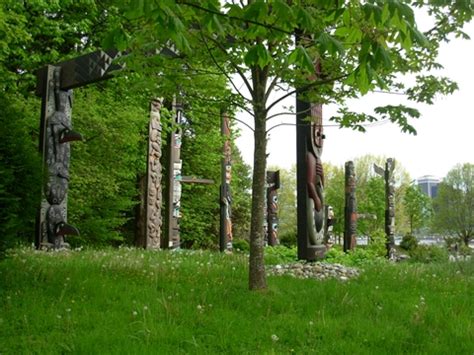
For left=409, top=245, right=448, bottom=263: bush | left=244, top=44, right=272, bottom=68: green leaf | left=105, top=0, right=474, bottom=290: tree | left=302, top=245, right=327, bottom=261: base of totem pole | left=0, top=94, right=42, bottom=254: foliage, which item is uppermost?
left=105, top=0, right=474, bottom=290: tree

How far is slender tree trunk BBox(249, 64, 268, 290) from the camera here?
6398 millimetres

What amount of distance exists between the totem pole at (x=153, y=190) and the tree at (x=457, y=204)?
144 ft

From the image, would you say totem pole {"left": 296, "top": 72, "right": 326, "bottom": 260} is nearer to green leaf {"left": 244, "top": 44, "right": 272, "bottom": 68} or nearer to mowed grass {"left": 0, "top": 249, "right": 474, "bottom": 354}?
mowed grass {"left": 0, "top": 249, "right": 474, "bottom": 354}

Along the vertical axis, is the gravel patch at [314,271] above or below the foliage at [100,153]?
below

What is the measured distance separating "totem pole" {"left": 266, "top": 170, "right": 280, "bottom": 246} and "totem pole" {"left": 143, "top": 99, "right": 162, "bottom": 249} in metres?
8.77

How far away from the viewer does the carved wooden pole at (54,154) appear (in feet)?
32.7

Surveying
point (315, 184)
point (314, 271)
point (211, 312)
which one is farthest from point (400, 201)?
point (211, 312)

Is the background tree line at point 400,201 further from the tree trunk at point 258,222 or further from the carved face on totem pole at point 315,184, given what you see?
the tree trunk at point 258,222

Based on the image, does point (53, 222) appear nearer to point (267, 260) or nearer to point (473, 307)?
point (267, 260)

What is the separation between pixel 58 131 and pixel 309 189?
17.6ft

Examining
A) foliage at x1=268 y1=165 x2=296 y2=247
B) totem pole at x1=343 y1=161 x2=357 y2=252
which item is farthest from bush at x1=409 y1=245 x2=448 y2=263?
foliage at x1=268 y1=165 x2=296 y2=247

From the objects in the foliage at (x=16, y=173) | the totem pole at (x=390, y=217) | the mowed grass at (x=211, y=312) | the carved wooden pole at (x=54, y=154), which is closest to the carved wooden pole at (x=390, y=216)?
the totem pole at (x=390, y=217)

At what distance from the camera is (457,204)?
52031 millimetres

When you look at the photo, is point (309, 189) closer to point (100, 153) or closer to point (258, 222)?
point (258, 222)
